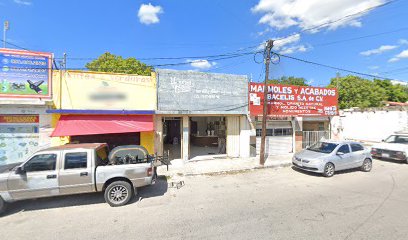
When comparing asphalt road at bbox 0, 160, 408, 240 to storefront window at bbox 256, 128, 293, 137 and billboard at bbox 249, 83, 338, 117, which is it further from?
billboard at bbox 249, 83, 338, 117

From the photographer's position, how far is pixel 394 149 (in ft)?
38.6

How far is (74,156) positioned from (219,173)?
6.13 metres

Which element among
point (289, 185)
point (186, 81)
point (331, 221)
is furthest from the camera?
point (186, 81)

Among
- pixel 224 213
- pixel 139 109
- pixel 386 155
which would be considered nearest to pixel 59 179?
pixel 224 213

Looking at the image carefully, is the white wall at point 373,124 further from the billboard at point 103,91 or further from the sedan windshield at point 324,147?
the billboard at point 103,91

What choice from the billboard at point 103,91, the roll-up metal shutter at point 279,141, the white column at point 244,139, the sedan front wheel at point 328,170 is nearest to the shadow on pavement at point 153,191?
the billboard at point 103,91

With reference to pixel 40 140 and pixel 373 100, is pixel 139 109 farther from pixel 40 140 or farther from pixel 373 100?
pixel 373 100

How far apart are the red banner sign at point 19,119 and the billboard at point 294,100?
11509 mm

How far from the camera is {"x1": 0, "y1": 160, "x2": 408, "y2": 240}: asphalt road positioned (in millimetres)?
4516

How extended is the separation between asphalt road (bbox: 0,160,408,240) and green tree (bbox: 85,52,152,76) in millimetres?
20562

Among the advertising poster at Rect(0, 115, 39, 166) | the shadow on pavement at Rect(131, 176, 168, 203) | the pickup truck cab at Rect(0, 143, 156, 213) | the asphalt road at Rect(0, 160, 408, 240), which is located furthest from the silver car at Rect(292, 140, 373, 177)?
the advertising poster at Rect(0, 115, 39, 166)

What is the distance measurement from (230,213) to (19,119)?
10386mm

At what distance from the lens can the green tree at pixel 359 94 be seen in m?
32.7

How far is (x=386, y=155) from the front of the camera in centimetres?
1209
